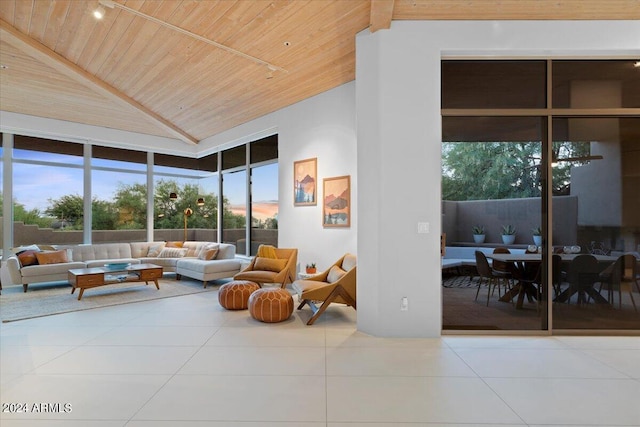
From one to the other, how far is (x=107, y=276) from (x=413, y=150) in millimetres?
6068

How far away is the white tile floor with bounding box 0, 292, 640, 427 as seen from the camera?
2.23 m

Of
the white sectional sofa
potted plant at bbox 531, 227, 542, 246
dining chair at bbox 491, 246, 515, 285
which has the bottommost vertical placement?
the white sectional sofa

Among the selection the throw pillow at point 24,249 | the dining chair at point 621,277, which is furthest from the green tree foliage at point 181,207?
the dining chair at point 621,277

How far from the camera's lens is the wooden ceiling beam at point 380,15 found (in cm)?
337

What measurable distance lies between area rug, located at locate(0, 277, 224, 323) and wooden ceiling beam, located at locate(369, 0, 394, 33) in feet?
17.5

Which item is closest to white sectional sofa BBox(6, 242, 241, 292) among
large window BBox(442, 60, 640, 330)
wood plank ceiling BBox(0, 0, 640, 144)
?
wood plank ceiling BBox(0, 0, 640, 144)

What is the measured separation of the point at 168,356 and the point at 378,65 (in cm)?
387

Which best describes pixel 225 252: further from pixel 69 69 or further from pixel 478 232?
pixel 478 232

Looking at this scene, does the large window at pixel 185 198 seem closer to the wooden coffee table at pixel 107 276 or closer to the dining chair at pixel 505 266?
the wooden coffee table at pixel 107 276

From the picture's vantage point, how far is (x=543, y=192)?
388cm

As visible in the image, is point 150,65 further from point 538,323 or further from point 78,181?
point 538,323

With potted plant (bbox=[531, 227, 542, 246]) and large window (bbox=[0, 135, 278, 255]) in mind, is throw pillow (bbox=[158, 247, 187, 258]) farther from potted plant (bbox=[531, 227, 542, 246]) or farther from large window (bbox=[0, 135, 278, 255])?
potted plant (bbox=[531, 227, 542, 246])

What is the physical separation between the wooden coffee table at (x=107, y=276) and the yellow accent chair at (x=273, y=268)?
1772 millimetres

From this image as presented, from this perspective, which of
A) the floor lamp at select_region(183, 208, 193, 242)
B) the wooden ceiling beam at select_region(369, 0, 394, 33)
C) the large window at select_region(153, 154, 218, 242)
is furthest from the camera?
the large window at select_region(153, 154, 218, 242)
